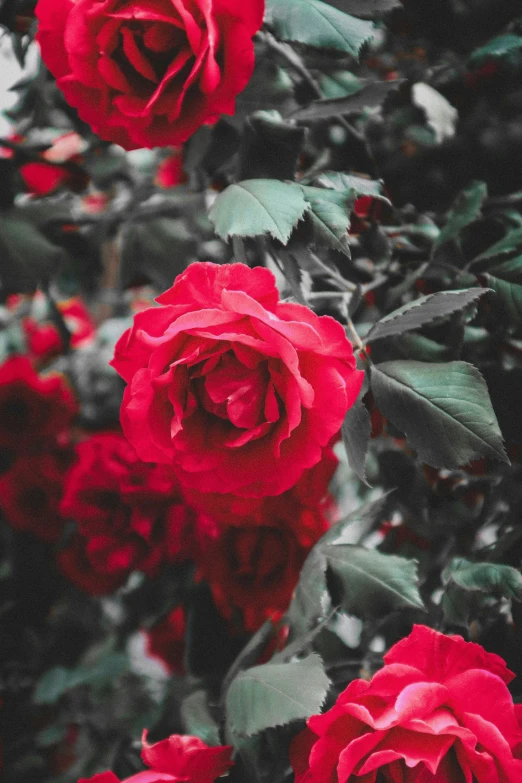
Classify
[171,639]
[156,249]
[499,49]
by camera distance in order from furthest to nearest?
[171,639] < [156,249] < [499,49]

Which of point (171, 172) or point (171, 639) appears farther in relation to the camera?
point (171, 172)

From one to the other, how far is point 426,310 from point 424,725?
A: 0.23 meters

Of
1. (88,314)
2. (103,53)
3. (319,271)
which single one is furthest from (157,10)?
(88,314)

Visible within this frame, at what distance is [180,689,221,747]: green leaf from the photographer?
0.46 meters

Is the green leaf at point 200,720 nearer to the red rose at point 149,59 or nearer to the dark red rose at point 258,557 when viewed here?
the dark red rose at point 258,557

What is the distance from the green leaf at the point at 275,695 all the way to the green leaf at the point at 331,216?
246mm

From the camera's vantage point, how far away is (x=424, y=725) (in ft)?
1.09

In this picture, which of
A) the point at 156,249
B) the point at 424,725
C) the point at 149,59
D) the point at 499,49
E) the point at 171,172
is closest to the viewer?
the point at 424,725

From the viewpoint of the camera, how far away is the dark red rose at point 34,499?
0.78 meters

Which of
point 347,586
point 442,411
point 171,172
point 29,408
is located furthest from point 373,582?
point 171,172

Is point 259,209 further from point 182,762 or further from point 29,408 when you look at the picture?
point 29,408

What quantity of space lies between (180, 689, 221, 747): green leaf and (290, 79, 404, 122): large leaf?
0.43m

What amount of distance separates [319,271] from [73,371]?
49cm

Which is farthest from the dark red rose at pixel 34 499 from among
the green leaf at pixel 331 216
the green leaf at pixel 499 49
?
the green leaf at pixel 499 49
